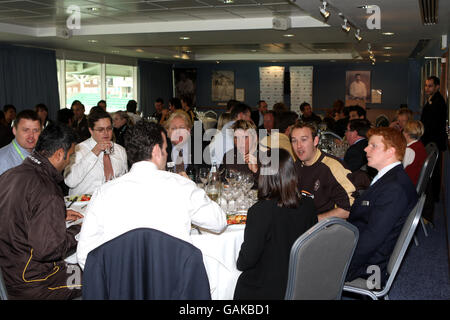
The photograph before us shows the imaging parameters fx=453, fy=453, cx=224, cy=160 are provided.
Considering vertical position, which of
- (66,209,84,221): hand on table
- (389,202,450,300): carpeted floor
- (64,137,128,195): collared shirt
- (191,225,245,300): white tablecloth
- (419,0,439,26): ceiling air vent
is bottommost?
(389,202,450,300): carpeted floor

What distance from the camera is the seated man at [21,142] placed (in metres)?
3.70

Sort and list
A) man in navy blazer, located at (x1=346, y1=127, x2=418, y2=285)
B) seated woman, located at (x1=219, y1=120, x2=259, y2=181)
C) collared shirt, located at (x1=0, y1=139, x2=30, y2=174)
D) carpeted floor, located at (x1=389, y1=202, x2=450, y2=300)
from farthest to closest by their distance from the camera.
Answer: seated woman, located at (x1=219, y1=120, x2=259, y2=181)
carpeted floor, located at (x1=389, y1=202, x2=450, y2=300)
collared shirt, located at (x1=0, y1=139, x2=30, y2=174)
man in navy blazer, located at (x1=346, y1=127, x2=418, y2=285)

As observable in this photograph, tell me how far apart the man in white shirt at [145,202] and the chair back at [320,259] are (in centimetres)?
50

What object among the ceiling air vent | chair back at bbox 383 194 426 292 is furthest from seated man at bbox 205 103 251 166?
chair back at bbox 383 194 426 292

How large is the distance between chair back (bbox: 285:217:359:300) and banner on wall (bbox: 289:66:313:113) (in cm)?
1618

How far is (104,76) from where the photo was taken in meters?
14.8

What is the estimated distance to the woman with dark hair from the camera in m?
2.29

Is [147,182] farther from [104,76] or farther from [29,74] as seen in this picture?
[104,76]

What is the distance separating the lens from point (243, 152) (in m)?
4.32

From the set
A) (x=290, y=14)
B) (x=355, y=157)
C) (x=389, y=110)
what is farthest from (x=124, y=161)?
(x=389, y=110)

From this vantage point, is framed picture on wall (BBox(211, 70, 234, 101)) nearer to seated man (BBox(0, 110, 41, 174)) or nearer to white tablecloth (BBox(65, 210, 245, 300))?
seated man (BBox(0, 110, 41, 174))

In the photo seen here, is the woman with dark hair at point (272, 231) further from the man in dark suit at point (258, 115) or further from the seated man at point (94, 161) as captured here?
the man in dark suit at point (258, 115)

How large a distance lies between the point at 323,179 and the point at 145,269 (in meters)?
2.02
